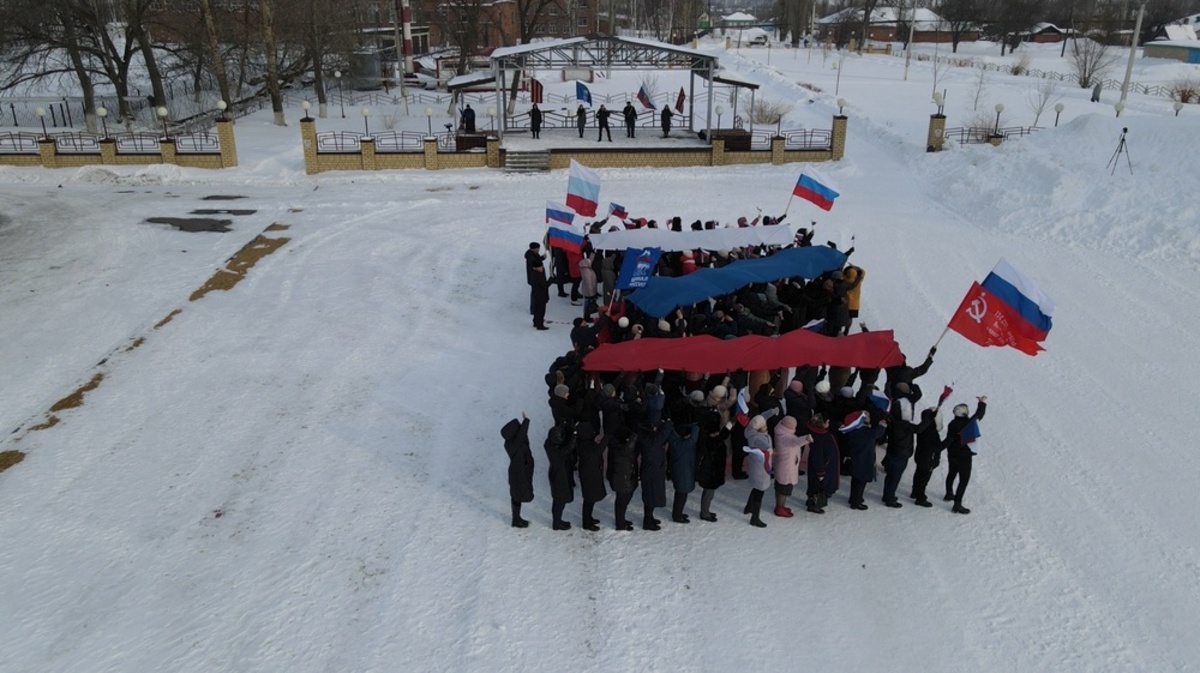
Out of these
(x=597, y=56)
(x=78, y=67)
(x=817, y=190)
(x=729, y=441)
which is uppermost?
(x=597, y=56)

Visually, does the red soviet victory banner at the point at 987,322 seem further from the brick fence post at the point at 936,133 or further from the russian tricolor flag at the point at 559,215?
the brick fence post at the point at 936,133

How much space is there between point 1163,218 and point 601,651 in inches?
596

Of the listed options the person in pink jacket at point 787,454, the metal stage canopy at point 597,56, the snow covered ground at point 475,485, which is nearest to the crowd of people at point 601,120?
the metal stage canopy at point 597,56

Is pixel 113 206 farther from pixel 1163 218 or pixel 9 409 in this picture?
pixel 1163 218

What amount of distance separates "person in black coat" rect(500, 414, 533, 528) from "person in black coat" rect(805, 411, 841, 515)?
274 cm

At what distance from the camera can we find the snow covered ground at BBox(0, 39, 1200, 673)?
6.90 meters

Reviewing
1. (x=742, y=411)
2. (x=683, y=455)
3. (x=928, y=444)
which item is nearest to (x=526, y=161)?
(x=742, y=411)

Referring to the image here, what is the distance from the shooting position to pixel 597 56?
81.8 feet

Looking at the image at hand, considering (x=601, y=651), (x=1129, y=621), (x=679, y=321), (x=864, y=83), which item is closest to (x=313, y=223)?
(x=679, y=321)

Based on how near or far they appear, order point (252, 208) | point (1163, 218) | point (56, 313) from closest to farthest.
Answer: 1. point (56, 313)
2. point (1163, 218)
3. point (252, 208)

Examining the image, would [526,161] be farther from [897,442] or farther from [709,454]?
[897,442]

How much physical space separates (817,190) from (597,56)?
40.7 ft

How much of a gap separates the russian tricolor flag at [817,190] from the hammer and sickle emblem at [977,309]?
18.5ft

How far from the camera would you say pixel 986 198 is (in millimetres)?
19359
